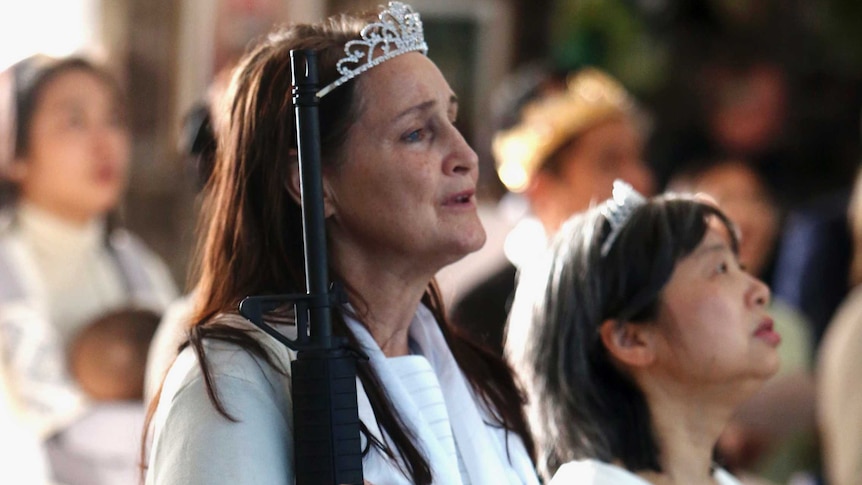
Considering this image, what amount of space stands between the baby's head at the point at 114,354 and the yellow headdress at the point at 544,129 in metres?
1.18

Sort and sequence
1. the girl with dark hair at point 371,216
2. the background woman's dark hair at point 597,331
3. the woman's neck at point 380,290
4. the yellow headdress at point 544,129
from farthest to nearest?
the yellow headdress at point 544,129 → the background woman's dark hair at point 597,331 → the woman's neck at point 380,290 → the girl with dark hair at point 371,216

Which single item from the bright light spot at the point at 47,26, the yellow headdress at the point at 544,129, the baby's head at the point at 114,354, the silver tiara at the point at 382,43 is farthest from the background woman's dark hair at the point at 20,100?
the silver tiara at the point at 382,43

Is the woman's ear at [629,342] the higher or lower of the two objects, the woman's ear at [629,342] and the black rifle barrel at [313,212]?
the lower

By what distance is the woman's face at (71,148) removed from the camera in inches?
152

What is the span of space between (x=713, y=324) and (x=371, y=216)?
2.37ft

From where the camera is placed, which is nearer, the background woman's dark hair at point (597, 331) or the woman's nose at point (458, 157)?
the woman's nose at point (458, 157)

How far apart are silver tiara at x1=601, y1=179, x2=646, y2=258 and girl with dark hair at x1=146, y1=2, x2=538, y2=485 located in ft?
1.62

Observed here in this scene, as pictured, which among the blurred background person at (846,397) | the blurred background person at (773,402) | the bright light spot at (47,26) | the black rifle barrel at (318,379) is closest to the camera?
the black rifle barrel at (318,379)

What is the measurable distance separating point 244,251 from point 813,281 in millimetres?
3192

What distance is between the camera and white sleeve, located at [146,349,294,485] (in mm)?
1713

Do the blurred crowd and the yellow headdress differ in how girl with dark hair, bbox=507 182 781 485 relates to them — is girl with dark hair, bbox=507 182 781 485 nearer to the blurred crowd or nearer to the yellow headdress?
the blurred crowd

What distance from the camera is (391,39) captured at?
205 cm

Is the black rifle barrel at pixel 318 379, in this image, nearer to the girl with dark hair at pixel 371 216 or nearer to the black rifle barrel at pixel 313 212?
the black rifle barrel at pixel 313 212

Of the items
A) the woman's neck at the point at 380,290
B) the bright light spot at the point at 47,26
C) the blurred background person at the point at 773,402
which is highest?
the bright light spot at the point at 47,26
